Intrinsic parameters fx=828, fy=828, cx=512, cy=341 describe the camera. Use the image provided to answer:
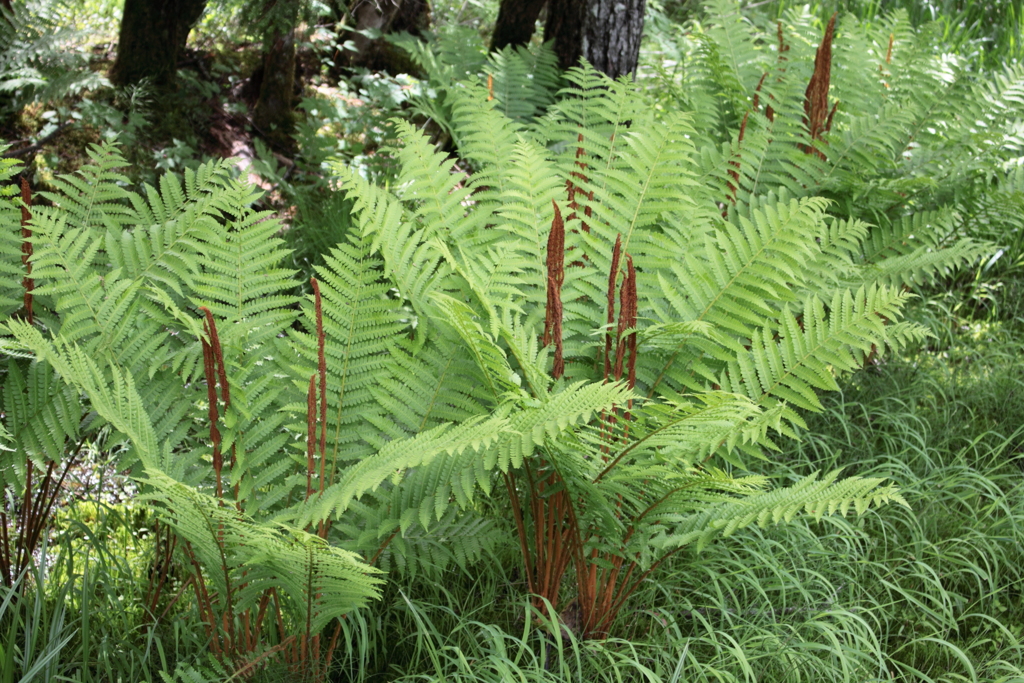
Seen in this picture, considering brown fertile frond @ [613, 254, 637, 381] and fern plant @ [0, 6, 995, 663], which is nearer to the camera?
fern plant @ [0, 6, 995, 663]

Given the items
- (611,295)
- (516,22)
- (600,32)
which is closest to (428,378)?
(611,295)

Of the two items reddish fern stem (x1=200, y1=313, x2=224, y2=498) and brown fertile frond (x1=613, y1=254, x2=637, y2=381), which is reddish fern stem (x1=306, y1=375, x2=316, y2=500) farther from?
brown fertile frond (x1=613, y1=254, x2=637, y2=381)

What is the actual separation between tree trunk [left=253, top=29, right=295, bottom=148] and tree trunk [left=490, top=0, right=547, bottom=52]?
1.01 meters

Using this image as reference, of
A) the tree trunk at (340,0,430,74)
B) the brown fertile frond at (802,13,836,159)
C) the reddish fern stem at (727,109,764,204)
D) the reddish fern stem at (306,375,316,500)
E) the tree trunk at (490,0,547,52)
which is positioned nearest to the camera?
the reddish fern stem at (306,375,316,500)

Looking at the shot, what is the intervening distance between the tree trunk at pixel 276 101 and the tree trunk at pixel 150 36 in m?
0.50

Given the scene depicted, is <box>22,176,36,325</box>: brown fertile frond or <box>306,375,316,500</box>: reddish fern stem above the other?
<box>22,176,36,325</box>: brown fertile frond

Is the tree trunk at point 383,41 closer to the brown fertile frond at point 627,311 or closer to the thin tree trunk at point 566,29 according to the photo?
the thin tree trunk at point 566,29

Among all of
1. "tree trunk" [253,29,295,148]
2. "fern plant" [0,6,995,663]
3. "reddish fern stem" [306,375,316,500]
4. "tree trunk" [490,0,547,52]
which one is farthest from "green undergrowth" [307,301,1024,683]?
"tree trunk" [253,29,295,148]

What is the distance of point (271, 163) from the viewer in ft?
11.4

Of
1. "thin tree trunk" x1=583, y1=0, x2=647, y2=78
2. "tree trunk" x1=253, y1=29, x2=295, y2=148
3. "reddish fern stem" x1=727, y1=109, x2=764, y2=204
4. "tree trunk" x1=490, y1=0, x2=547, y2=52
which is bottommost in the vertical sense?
"reddish fern stem" x1=727, y1=109, x2=764, y2=204

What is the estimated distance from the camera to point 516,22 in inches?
158

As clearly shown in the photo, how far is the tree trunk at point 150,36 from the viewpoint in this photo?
3.43 m

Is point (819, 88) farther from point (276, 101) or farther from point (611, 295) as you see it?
point (276, 101)

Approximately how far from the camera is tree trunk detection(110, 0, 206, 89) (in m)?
3.43
